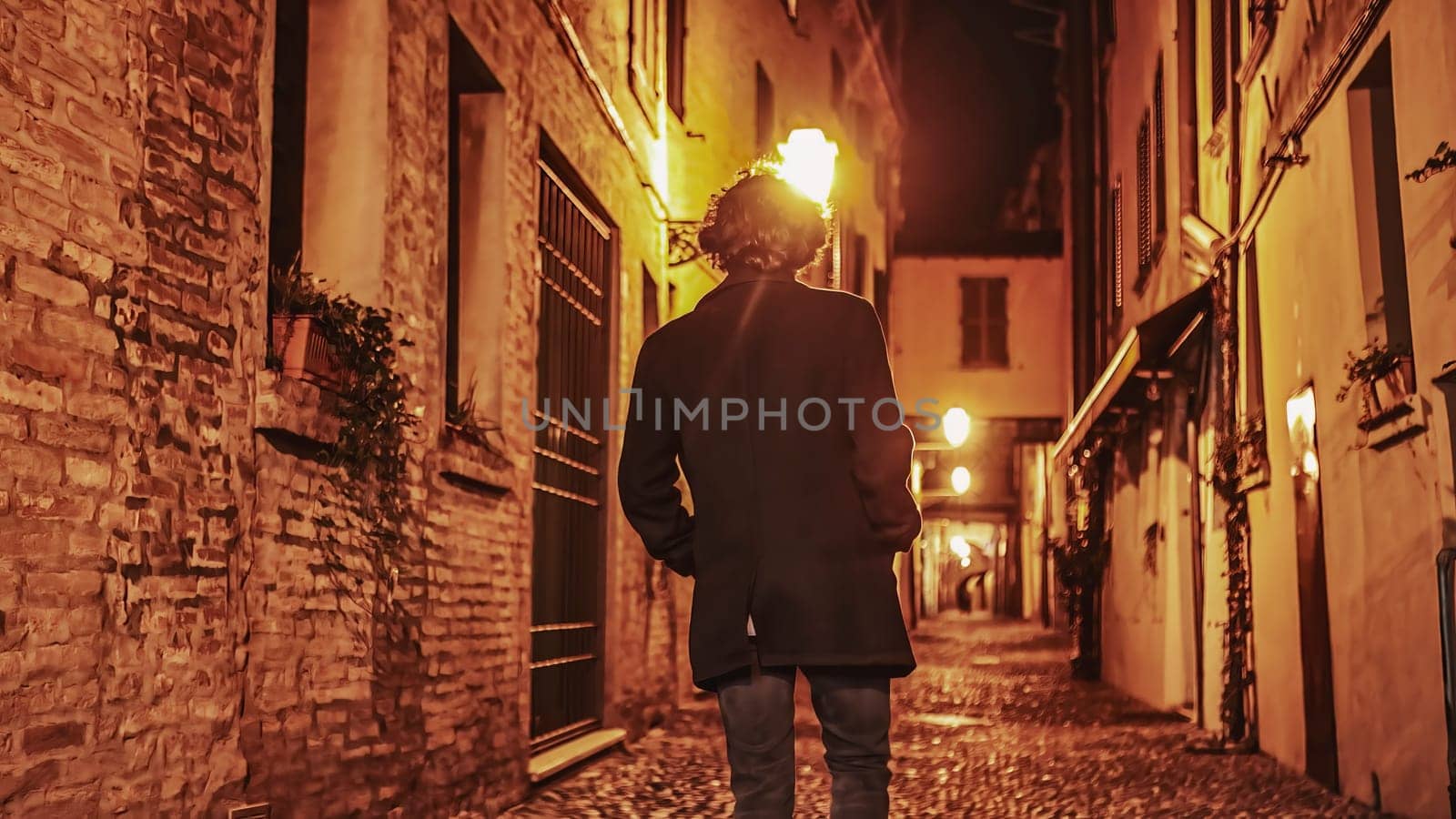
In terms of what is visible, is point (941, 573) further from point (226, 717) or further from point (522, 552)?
point (226, 717)

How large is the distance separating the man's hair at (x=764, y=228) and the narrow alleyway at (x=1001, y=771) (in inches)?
167

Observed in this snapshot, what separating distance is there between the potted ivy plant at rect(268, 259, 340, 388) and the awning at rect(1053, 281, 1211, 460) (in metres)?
7.05

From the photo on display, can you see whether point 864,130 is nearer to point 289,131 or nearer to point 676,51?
point 676,51

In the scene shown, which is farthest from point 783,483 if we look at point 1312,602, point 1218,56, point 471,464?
point 1218,56

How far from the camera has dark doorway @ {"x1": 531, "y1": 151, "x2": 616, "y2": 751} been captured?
30.2ft

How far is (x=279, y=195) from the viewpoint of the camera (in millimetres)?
6004

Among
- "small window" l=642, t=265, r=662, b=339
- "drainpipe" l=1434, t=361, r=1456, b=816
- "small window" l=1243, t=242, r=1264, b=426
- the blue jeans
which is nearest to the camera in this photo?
the blue jeans

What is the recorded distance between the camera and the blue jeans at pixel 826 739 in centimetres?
306

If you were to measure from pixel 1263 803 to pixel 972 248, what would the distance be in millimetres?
25975

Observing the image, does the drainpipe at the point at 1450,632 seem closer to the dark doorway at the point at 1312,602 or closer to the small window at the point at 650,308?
the dark doorway at the point at 1312,602

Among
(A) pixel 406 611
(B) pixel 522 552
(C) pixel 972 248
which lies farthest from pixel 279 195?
(C) pixel 972 248

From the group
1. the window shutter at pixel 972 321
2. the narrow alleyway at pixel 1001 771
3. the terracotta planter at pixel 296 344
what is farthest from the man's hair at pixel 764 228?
the window shutter at pixel 972 321

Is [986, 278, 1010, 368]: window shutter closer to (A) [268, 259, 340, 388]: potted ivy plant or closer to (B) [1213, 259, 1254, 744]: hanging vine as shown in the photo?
(B) [1213, 259, 1254, 744]: hanging vine

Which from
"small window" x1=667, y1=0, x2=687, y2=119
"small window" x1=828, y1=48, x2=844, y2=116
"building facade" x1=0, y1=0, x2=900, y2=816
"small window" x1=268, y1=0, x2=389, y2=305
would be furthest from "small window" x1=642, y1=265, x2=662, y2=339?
"small window" x1=828, y1=48, x2=844, y2=116
